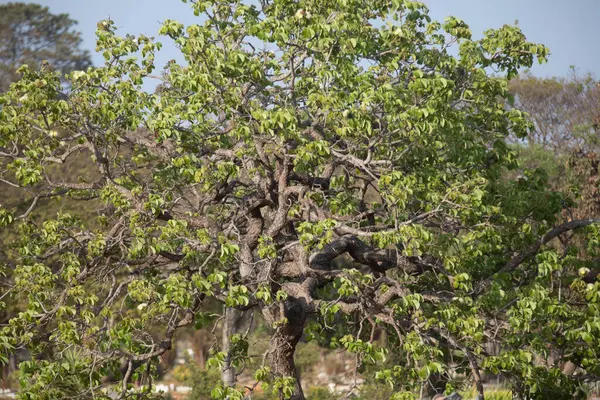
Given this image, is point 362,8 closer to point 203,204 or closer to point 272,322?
point 203,204

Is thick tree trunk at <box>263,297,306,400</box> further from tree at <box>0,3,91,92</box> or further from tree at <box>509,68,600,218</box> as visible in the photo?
tree at <box>0,3,91,92</box>

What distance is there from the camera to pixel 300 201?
12312 mm

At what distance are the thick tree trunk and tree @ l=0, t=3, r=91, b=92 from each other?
46.9m

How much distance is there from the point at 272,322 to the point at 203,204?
190cm

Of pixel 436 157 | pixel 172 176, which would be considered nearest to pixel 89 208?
pixel 172 176

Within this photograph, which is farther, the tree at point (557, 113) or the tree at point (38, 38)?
the tree at point (38, 38)

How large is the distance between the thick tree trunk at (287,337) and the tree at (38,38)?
46.9 m

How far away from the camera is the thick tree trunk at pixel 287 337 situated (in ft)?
41.1

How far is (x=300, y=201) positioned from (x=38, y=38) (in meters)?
52.6

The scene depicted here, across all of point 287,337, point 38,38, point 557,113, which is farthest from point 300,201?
point 38,38

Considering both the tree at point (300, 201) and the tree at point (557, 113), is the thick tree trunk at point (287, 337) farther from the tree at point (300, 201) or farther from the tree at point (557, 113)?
the tree at point (557, 113)

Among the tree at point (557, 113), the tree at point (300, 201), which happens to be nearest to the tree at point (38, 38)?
the tree at point (557, 113)

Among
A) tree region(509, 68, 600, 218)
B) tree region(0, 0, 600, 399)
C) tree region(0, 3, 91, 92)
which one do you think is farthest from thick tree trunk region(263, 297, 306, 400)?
tree region(0, 3, 91, 92)

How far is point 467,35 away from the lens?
12633mm
